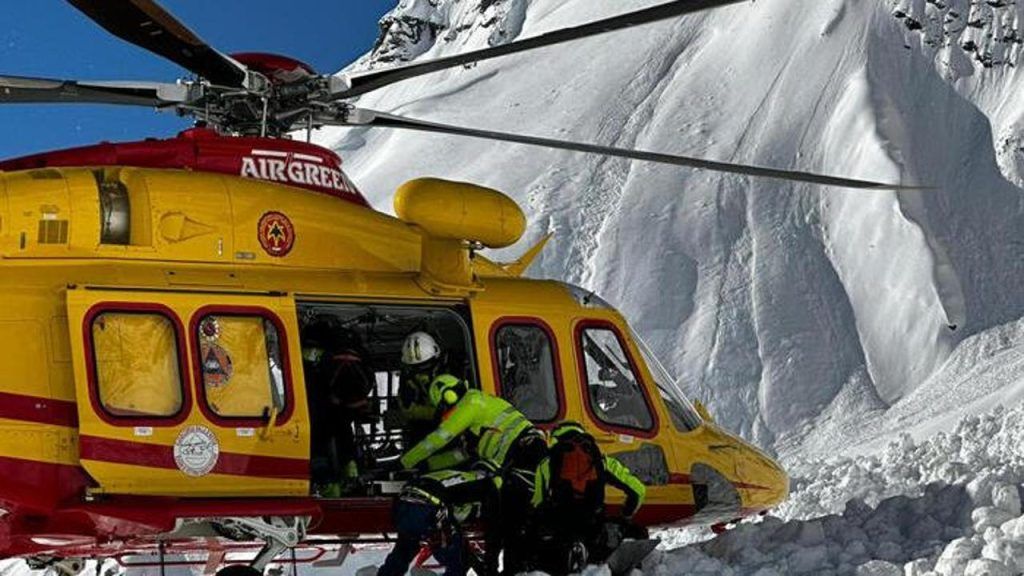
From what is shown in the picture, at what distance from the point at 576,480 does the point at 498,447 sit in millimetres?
494

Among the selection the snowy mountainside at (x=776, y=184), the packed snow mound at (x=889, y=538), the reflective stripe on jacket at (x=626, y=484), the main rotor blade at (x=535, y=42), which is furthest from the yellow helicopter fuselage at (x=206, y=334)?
the snowy mountainside at (x=776, y=184)

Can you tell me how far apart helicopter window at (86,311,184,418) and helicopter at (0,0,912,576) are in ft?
0.04

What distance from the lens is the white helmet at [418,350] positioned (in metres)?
8.43

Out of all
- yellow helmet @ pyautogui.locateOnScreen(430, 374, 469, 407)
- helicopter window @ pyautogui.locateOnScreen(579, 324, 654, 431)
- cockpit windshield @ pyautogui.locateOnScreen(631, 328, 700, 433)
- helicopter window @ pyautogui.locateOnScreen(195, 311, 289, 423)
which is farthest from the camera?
cockpit windshield @ pyautogui.locateOnScreen(631, 328, 700, 433)

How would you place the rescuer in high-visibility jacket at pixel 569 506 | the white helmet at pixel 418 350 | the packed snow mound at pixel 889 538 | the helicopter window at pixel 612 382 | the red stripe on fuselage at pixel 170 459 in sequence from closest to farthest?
the packed snow mound at pixel 889 538 → the red stripe on fuselage at pixel 170 459 → the rescuer in high-visibility jacket at pixel 569 506 → the white helmet at pixel 418 350 → the helicopter window at pixel 612 382

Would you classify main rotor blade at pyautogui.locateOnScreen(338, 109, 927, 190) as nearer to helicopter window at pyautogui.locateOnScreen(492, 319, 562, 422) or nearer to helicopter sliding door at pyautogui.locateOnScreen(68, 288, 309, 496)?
helicopter window at pyautogui.locateOnScreen(492, 319, 562, 422)

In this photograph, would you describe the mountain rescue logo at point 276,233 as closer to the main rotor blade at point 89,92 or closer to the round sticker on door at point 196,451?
the main rotor blade at point 89,92

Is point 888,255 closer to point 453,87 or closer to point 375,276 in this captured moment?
point 453,87

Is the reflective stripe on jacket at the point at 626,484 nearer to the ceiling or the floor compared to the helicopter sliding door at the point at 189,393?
nearer to the floor

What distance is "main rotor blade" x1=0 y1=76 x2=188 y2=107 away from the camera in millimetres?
8047

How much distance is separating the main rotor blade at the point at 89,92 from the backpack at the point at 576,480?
11.0ft

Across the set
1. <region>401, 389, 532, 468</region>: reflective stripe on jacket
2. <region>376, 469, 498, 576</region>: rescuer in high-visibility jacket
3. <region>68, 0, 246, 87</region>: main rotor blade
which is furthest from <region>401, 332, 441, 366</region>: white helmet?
<region>68, 0, 246, 87</region>: main rotor blade

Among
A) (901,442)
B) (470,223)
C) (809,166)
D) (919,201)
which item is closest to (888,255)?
(919,201)

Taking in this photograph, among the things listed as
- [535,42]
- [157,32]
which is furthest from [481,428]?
[157,32]
